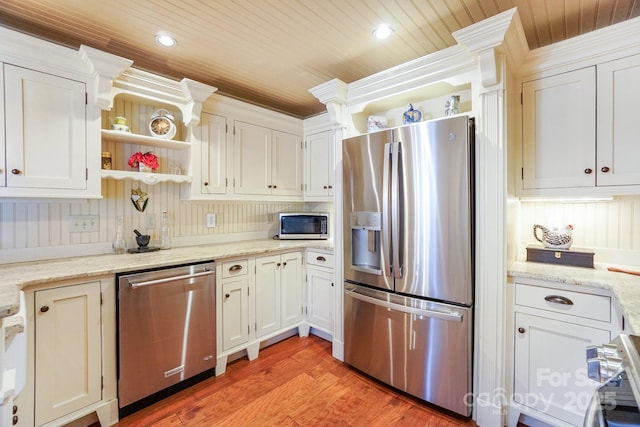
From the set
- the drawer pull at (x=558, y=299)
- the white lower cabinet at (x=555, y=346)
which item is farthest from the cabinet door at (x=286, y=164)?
the drawer pull at (x=558, y=299)

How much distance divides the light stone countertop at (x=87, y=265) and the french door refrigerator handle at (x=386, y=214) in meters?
1.01

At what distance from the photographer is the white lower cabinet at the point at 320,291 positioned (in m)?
2.62

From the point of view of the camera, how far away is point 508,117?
1.72m

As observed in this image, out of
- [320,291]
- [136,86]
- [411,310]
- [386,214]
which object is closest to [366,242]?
[386,214]

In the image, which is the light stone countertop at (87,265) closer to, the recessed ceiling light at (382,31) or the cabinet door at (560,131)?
the recessed ceiling light at (382,31)

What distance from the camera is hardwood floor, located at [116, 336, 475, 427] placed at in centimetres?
174

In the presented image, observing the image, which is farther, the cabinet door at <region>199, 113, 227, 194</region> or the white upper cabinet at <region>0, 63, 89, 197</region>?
the cabinet door at <region>199, 113, 227, 194</region>

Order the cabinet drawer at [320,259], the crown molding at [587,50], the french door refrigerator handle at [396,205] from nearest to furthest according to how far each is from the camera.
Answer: the crown molding at [587,50], the french door refrigerator handle at [396,205], the cabinet drawer at [320,259]

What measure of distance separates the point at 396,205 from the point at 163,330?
1.78 meters

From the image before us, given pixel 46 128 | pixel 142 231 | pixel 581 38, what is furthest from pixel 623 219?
pixel 46 128

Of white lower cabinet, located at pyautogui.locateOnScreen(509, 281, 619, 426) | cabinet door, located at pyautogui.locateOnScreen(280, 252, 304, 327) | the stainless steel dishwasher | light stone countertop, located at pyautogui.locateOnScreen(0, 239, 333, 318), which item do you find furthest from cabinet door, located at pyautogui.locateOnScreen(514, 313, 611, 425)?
the stainless steel dishwasher

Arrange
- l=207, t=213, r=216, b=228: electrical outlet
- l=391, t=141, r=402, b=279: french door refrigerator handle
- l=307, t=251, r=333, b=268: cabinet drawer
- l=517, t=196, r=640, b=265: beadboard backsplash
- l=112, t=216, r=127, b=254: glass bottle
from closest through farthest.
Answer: l=517, t=196, r=640, b=265: beadboard backsplash
l=391, t=141, r=402, b=279: french door refrigerator handle
l=112, t=216, r=127, b=254: glass bottle
l=307, t=251, r=333, b=268: cabinet drawer
l=207, t=213, r=216, b=228: electrical outlet

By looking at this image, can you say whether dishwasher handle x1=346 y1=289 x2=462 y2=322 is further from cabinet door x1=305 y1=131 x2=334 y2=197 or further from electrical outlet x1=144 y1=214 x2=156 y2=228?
electrical outlet x1=144 y1=214 x2=156 y2=228

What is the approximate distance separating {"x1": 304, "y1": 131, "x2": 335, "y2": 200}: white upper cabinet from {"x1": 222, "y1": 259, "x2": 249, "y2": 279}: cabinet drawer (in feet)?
3.62
